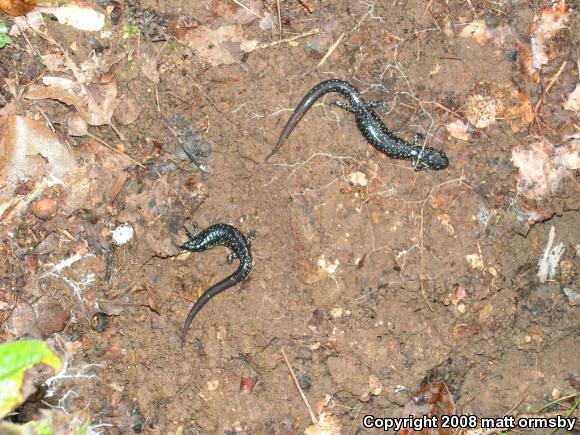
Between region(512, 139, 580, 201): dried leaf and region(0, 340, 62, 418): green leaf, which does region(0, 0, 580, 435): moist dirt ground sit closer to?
region(512, 139, 580, 201): dried leaf

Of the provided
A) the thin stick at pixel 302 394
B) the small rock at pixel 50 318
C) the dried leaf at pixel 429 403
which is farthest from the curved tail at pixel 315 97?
the dried leaf at pixel 429 403

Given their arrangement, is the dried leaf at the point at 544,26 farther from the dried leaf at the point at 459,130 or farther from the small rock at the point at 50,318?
the small rock at the point at 50,318

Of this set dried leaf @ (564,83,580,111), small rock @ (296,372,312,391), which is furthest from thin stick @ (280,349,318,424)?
dried leaf @ (564,83,580,111)

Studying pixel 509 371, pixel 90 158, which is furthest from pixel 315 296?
pixel 90 158

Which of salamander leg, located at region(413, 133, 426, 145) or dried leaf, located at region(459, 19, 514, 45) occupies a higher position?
dried leaf, located at region(459, 19, 514, 45)

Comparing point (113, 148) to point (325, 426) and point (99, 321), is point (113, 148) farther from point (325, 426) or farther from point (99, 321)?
point (325, 426)

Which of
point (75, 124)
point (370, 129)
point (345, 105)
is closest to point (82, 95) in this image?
point (75, 124)
